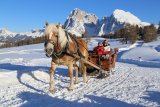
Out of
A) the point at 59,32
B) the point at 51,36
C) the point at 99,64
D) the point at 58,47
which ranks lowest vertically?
the point at 99,64

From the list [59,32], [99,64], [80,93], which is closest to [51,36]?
[59,32]

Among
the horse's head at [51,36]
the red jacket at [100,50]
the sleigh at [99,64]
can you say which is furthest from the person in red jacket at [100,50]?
the horse's head at [51,36]

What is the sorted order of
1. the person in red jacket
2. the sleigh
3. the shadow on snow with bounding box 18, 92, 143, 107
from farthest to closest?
the person in red jacket, the sleigh, the shadow on snow with bounding box 18, 92, 143, 107

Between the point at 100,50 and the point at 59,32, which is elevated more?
the point at 59,32

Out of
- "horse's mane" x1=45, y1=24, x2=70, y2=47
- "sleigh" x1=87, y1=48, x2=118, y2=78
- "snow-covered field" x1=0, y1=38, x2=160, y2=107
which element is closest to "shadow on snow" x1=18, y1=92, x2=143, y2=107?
"snow-covered field" x1=0, y1=38, x2=160, y2=107

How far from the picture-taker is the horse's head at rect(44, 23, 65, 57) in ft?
34.3

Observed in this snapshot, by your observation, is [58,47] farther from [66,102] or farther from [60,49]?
[66,102]

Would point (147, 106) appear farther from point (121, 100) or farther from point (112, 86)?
point (112, 86)

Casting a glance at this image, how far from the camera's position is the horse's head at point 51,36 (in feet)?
34.3

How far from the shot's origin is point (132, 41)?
8194cm

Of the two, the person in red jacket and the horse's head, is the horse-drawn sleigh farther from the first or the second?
the person in red jacket

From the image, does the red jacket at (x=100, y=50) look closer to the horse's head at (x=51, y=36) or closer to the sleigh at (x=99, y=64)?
the sleigh at (x=99, y=64)

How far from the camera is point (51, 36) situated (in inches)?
415

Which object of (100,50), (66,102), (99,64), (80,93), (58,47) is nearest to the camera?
(66,102)
